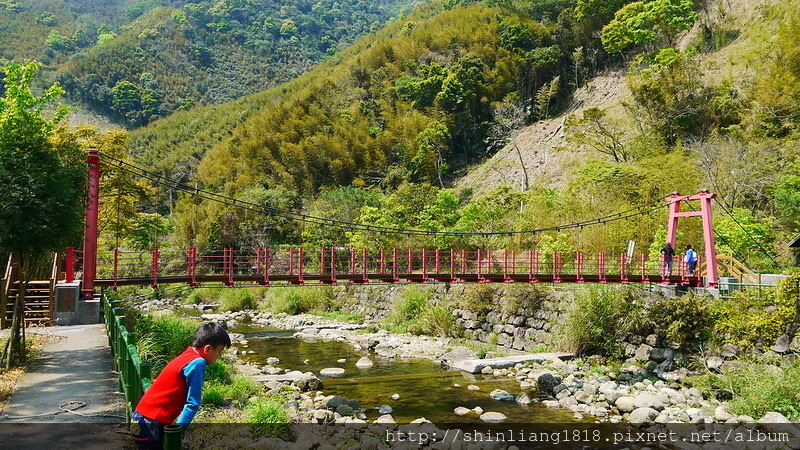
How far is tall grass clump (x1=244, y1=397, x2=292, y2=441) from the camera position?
221 inches

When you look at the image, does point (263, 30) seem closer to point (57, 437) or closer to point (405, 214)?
point (405, 214)

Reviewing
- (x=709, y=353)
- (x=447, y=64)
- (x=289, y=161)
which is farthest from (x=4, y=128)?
(x=447, y=64)

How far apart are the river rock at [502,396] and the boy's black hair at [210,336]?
679 cm

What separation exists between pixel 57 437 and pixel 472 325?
11074 millimetres

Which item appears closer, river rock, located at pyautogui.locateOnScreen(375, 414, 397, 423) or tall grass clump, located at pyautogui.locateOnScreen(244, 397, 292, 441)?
tall grass clump, located at pyautogui.locateOnScreen(244, 397, 292, 441)

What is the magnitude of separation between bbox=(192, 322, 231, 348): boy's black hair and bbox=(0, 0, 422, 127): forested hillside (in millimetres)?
59789

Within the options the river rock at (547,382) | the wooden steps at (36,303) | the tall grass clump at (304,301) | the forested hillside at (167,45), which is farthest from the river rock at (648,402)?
the forested hillside at (167,45)

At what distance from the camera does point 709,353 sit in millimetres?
9805

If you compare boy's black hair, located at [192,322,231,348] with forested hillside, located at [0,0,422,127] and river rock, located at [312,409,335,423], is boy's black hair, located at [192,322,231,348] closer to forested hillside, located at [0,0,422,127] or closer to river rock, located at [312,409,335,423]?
river rock, located at [312,409,335,423]

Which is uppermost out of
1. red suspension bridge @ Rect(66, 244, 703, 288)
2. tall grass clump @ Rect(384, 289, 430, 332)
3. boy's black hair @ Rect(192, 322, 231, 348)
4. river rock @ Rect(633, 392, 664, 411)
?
red suspension bridge @ Rect(66, 244, 703, 288)

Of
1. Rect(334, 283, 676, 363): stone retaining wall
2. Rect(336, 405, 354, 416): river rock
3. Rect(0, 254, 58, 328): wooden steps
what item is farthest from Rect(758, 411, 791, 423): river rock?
Rect(0, 254, 58, 328): wooden steps

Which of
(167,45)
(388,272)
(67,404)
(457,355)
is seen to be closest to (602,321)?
(457,355)

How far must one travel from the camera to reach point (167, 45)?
68375 mm

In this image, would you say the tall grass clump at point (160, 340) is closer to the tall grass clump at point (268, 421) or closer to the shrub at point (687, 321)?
the tall grass clump at point (268, 421)
